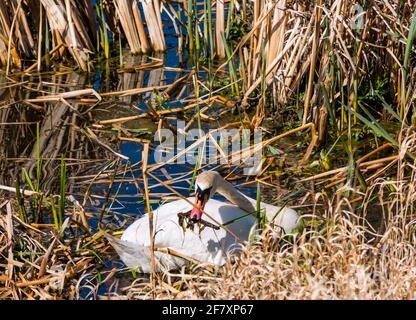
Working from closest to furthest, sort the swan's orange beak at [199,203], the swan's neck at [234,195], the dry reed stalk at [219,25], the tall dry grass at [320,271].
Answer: the tall dry grass at [320,271] → the swan's orange beak at [199,203] → the swan's neck at [234,195] → the dry reed stalk at [219,25]

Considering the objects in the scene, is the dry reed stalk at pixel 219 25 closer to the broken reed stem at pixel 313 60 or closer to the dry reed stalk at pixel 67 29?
the dry reed stalk at pixel 67 29

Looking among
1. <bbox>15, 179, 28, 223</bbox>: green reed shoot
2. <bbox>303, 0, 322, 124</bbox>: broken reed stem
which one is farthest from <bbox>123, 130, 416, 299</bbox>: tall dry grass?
<bbox>303, 0, 322, 124</bbox>: broken reed stem

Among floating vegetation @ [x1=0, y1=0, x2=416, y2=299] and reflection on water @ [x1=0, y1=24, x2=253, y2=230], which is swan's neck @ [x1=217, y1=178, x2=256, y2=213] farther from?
reflection on water @ [x1=0, y1=24, x2=253, y2=230]

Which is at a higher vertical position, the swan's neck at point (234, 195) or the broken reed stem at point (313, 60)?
the broken reed stem at point (313, 60)

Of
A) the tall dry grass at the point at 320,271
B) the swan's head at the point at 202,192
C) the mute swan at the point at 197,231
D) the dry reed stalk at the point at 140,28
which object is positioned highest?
the dry reed stalk at the point at 140,28

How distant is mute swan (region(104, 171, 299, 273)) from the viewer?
4.80 m

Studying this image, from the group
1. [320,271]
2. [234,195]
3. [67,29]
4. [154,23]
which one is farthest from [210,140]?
[320,271]

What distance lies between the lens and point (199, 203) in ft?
15.8

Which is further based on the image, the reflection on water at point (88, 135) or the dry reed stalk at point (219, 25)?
the dry reed stalk at point (219, 25)

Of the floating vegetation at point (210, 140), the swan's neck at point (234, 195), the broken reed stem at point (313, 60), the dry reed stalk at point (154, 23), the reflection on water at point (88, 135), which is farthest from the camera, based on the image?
the dry reed stalk at point (154, 23)

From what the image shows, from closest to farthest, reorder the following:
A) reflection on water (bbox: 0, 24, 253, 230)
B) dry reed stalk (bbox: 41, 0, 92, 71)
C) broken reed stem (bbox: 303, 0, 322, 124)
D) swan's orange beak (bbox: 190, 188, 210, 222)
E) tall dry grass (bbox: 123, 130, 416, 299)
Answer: tall dry grass (bbox: 123, 130, 416, 299)
swan's orange beak (bbox: 190, 188, 210, 222)
broken reed stem (bbox: 303, 0, 322, 124)
reflection on water (bbox: 0, 24, 253, 230)
dry reed stalk (bbox: 41, 0, 92, 71)

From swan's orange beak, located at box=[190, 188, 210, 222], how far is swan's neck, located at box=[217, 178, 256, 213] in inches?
10.0

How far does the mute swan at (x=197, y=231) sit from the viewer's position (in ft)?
15.8

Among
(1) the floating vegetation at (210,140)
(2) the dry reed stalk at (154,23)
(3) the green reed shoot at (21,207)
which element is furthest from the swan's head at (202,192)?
(2) the dry reed stalk at (154,23)
